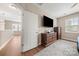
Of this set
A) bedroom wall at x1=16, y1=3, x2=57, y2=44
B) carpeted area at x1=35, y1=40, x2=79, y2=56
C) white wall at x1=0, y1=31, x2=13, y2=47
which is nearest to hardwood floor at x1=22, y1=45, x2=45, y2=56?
carpeted area at x1=35, y1=40, x2=79, y2=56

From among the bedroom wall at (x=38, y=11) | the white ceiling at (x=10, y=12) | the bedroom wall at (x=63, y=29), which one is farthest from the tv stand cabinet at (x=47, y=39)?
the white ceiling at (x=10, y=12)

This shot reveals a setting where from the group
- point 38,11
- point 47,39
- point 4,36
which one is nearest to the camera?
point 4,36

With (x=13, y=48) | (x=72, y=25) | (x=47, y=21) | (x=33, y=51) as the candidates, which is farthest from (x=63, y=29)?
(x=13, y=48)

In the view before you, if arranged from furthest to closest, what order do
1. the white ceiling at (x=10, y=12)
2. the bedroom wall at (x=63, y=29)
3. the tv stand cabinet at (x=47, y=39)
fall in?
the tv stand cabinet at (x=47, y=39) → the bedroom wall at (x=63, y=29) → the white ceiling at (x=10, y=12)

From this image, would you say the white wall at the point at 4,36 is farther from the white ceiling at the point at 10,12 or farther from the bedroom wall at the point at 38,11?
the bedroom wall at the point at 38,11

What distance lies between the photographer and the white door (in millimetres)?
1875

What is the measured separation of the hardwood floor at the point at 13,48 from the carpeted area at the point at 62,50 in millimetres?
471

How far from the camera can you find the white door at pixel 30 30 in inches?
73.8

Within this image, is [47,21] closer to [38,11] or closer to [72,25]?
[38,11]

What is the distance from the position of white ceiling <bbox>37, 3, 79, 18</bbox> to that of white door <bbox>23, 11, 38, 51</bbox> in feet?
1.07

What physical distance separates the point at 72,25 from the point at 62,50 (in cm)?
62

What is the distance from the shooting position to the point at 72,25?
6.05 feet

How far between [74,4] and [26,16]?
Answer: 3.66 ft

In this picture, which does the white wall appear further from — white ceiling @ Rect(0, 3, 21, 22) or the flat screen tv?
the flat screen tv
